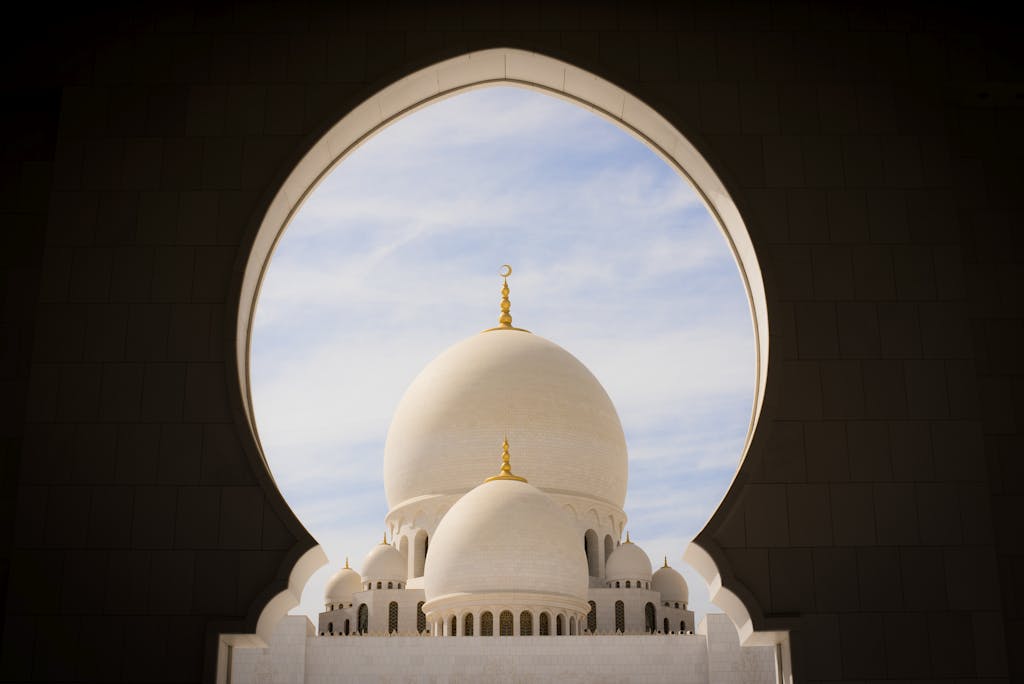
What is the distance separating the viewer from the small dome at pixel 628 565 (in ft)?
90.3

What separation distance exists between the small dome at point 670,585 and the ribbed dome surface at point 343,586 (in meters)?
7.27

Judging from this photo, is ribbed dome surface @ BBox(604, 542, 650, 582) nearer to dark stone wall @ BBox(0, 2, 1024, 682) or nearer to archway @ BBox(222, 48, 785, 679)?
archway @ BBox(222, 48, 785, 679)

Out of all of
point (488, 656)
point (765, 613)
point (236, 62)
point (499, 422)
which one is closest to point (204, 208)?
point (236, 62)

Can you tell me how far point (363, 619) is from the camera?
2784 centimetres

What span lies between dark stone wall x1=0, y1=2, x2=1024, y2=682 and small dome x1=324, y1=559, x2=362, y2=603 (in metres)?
24.2

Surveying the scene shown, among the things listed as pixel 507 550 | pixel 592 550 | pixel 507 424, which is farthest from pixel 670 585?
pixel 507 550

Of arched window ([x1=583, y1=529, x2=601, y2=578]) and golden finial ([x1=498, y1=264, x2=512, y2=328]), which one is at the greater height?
golden finial ([x1=498, y1=264, x2=512, y2=328])

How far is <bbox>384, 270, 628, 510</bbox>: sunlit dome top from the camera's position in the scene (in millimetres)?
28156

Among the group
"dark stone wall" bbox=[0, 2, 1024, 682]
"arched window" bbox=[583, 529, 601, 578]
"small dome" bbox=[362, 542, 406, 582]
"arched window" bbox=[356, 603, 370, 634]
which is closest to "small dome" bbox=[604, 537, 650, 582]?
"arched window" bbox=[583, 529, 601, 578]

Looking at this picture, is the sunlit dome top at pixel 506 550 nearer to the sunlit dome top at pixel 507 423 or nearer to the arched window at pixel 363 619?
the sunlit dome top at pixel 507 423

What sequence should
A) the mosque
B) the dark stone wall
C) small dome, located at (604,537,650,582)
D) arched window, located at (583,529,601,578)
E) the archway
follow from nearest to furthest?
the dark stone wall, the archway, the mosque, small dome, located at (604,537,650,582), arched window, located at (583,529,601,578)

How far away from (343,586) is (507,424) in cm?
575

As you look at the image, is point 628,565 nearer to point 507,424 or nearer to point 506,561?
point 507,424

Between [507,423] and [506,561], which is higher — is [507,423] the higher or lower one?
the higher one
